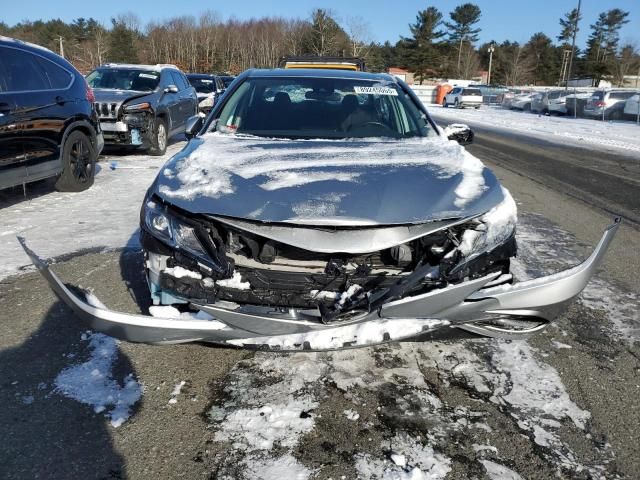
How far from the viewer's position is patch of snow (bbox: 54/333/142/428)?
246 cm

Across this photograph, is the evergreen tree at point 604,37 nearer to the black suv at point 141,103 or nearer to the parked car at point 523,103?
the parked car at point 523,103

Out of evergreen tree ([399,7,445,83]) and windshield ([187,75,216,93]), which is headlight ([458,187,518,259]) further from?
evergreen tree ([399,7,445,83])

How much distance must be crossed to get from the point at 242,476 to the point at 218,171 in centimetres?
151

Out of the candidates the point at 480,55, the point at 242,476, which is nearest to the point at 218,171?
the point at 242,476

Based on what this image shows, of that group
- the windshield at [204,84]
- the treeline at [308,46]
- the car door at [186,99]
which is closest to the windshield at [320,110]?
the car door at [186,99]

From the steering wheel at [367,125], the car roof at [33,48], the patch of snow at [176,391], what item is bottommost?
the patch of snow at [176,391]

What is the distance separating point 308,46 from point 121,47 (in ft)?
77.5

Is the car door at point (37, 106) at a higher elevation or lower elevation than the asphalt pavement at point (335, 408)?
higher

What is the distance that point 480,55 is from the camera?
297ft

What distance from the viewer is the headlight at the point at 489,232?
2.43 metres

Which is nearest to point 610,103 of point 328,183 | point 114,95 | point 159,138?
point 159,138

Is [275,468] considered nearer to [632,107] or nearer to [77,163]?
[77,163]

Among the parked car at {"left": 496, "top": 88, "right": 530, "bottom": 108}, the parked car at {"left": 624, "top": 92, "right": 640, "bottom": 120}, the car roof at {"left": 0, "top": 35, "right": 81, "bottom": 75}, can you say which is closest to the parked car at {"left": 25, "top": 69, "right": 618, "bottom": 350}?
the car roof at {"left": 0, "top": 35, "right": 81, "bottom": 75}

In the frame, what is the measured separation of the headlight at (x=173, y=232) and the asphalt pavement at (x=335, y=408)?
0.77 meters
